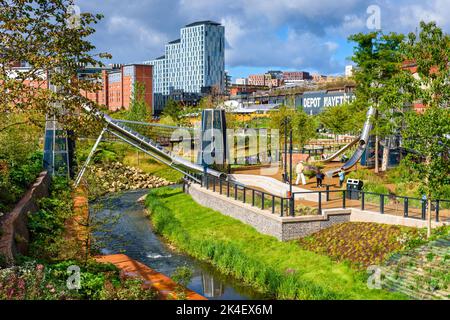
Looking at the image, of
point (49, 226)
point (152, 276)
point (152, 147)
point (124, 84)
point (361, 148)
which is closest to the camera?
point (152, 276)

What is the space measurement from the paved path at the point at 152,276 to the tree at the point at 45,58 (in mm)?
5610

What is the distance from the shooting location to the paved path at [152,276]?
53.0 ft

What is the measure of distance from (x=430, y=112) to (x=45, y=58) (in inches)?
487

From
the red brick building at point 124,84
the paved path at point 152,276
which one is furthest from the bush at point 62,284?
the red brick building at point 124,84

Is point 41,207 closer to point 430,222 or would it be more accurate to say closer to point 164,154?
point 164,154

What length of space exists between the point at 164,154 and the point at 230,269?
17361mm

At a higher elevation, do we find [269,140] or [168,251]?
[269,140]

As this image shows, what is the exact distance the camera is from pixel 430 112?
17.3 metres

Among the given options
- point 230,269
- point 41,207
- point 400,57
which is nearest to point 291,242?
point 230,269

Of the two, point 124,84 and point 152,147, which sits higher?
point 124,84

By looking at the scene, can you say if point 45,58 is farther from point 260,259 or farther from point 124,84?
point 124,84

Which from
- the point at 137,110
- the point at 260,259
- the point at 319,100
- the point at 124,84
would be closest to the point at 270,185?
the point at 260,259

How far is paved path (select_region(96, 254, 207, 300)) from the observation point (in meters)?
16.1

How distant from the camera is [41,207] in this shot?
27.3 m
